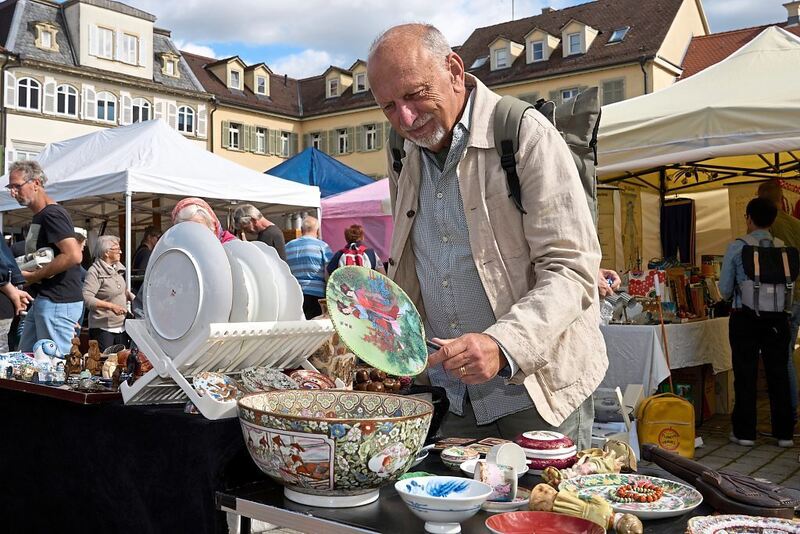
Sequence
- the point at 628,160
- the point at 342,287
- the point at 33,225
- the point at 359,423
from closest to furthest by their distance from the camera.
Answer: the point at 359,423 < the point at 342,287 < the point at 33,225 < the point at 628,160

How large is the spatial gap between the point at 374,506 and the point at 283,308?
2.06ft

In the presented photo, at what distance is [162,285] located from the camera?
1.68 meters

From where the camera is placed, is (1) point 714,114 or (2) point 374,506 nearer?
(2) point 374,506

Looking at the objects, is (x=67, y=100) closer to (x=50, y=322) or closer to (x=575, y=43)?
(x=575, y=43)

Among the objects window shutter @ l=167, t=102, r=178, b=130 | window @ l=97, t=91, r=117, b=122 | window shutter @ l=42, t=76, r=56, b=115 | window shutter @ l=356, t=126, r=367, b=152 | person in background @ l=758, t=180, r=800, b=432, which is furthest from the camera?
window shutter @ l=356, t=126, r=367, b=152

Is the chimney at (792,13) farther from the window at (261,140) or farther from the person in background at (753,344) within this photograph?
the person in background at (753,344)

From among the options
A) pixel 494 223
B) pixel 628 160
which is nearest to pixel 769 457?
pixel 628 160

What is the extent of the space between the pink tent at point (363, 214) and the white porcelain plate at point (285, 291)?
30.8 feet

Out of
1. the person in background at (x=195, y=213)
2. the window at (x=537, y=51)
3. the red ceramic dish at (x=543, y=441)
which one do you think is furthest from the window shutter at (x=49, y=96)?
the red ceramic dish at (x=543, y=441)

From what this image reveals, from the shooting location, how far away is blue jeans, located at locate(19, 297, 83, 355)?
13.2 feet

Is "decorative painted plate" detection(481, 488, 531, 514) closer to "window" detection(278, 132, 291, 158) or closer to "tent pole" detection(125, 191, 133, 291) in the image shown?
"tent pole" detection(125, 191, 133, 291)

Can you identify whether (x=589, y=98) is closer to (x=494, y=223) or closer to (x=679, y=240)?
(x=494, y=223)

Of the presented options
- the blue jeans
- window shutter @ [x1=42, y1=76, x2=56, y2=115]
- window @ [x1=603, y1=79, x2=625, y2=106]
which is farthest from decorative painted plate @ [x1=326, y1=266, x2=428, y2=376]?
window shutter @ [x1=42, y1=76, x2=56, y2=115]

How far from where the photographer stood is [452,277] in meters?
1.73
